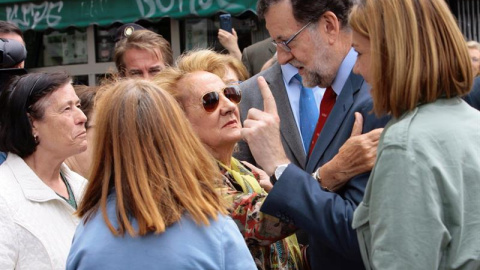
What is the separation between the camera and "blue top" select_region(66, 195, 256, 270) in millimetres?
1910

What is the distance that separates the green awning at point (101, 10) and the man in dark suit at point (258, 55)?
0.34 m

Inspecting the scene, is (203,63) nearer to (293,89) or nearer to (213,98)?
(213,98)

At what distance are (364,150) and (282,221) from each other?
363mm

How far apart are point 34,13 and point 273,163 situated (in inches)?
201

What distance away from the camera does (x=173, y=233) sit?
1931 mm

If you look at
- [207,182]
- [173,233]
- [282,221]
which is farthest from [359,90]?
[173,233]

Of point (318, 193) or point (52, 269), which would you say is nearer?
point (318, 193)

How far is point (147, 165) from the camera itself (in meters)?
2.02

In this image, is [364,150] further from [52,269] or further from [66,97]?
[66,97]

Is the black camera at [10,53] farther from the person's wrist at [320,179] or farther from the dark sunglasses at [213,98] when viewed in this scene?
the person's wrist at [320,179]

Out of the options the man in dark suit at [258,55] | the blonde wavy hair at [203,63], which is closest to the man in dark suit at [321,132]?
the blonde wavy hair at [203,63]

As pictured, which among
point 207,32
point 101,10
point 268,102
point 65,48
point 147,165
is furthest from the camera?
point 65,48

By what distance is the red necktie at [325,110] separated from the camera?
2.88 m

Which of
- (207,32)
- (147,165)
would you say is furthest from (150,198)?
(207,32)
